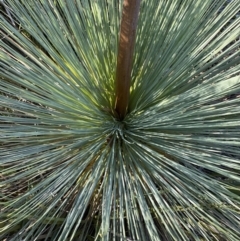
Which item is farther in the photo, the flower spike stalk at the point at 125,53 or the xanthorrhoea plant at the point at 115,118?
the xanthorrhoea plant at the point at 115,118

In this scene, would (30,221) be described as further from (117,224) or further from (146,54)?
(146,54)

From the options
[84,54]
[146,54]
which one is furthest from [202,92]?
[84,54]

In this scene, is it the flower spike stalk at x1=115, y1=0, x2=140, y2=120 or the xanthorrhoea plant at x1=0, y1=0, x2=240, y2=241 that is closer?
the flower spike stalk at x1=115, y1=0, x2=140, y2=120

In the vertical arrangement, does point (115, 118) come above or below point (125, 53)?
below

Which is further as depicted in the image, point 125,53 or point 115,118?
point 115,118
